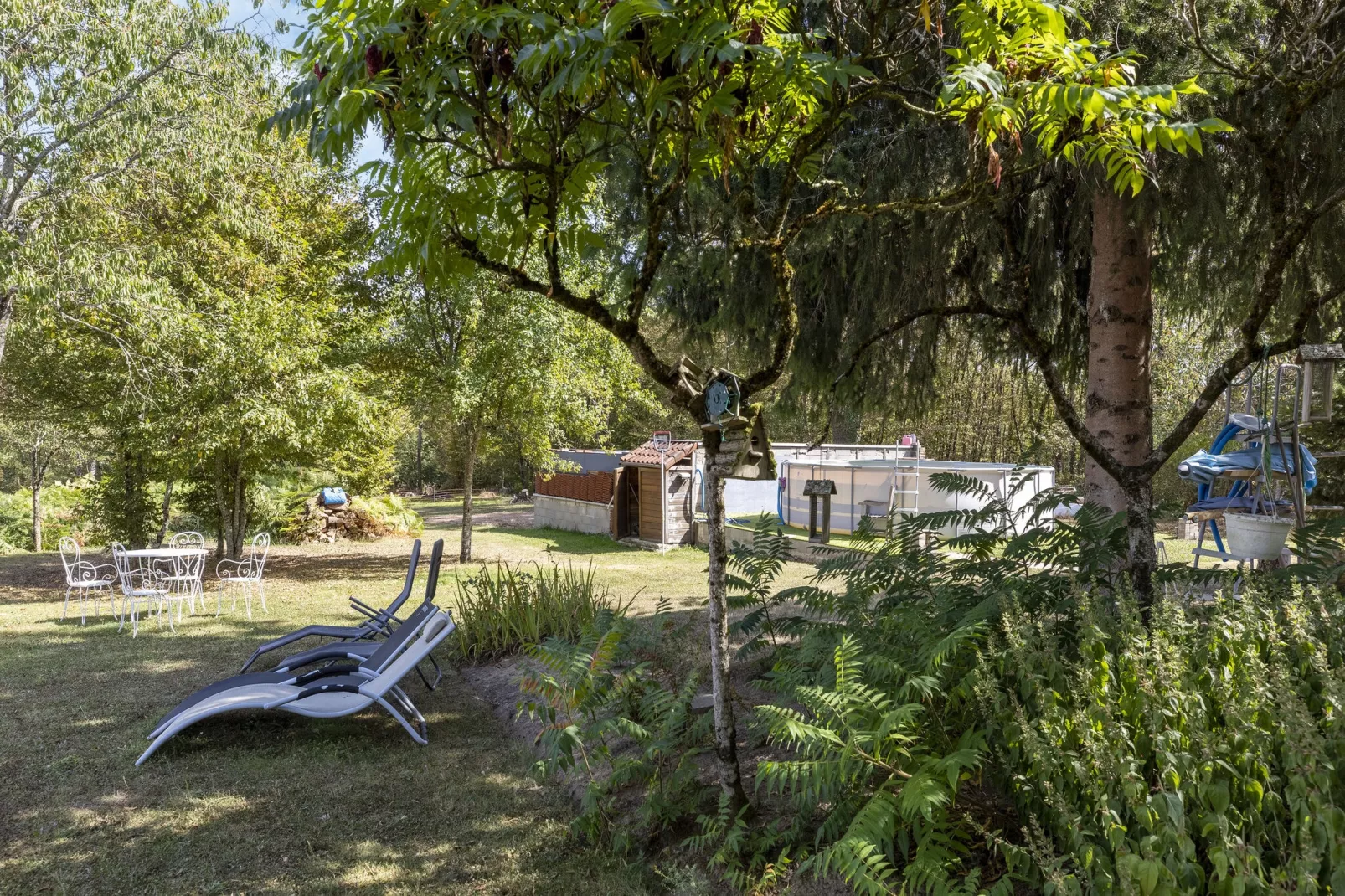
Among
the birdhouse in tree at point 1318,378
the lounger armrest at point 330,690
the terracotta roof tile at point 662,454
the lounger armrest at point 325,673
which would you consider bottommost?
the lounger armrest at point 325,673

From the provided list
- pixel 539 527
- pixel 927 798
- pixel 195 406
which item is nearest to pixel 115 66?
pixel 195 406

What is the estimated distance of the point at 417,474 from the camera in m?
41.8

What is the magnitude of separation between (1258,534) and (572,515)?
18.3 m

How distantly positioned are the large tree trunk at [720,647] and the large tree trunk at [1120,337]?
2.78 meters

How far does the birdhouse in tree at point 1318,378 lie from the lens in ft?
15.4

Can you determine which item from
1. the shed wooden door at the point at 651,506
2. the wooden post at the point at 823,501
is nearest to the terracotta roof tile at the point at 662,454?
the shed wooden door at the point at 651,506

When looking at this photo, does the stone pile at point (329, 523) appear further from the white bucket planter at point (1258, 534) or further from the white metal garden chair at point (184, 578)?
the white bucket planter at point (1258, 534)

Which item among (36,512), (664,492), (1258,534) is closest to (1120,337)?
(1258,534)

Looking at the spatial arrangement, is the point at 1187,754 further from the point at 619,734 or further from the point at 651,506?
the point at 651,506

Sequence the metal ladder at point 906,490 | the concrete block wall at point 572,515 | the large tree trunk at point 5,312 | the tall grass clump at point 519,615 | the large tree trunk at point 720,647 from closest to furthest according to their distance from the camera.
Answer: the large tree trunk at point 720,647
the tall grass clump at point 519,615
the large tree trunk at point 5,312
the metal ladder at point 906,490
the concrete block wall at point 572,515

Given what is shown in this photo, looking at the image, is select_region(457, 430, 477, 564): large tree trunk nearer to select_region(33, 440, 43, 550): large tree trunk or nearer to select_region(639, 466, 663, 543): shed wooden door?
select_region(639, 466, 663, 543): shed wooden door

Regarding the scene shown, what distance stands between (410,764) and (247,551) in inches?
539

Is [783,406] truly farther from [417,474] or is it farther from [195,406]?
[417,474]

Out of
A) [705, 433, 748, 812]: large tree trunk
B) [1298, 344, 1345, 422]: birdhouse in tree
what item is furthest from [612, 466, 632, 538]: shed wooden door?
[705, 433, 748, 812]: large tree trunk
